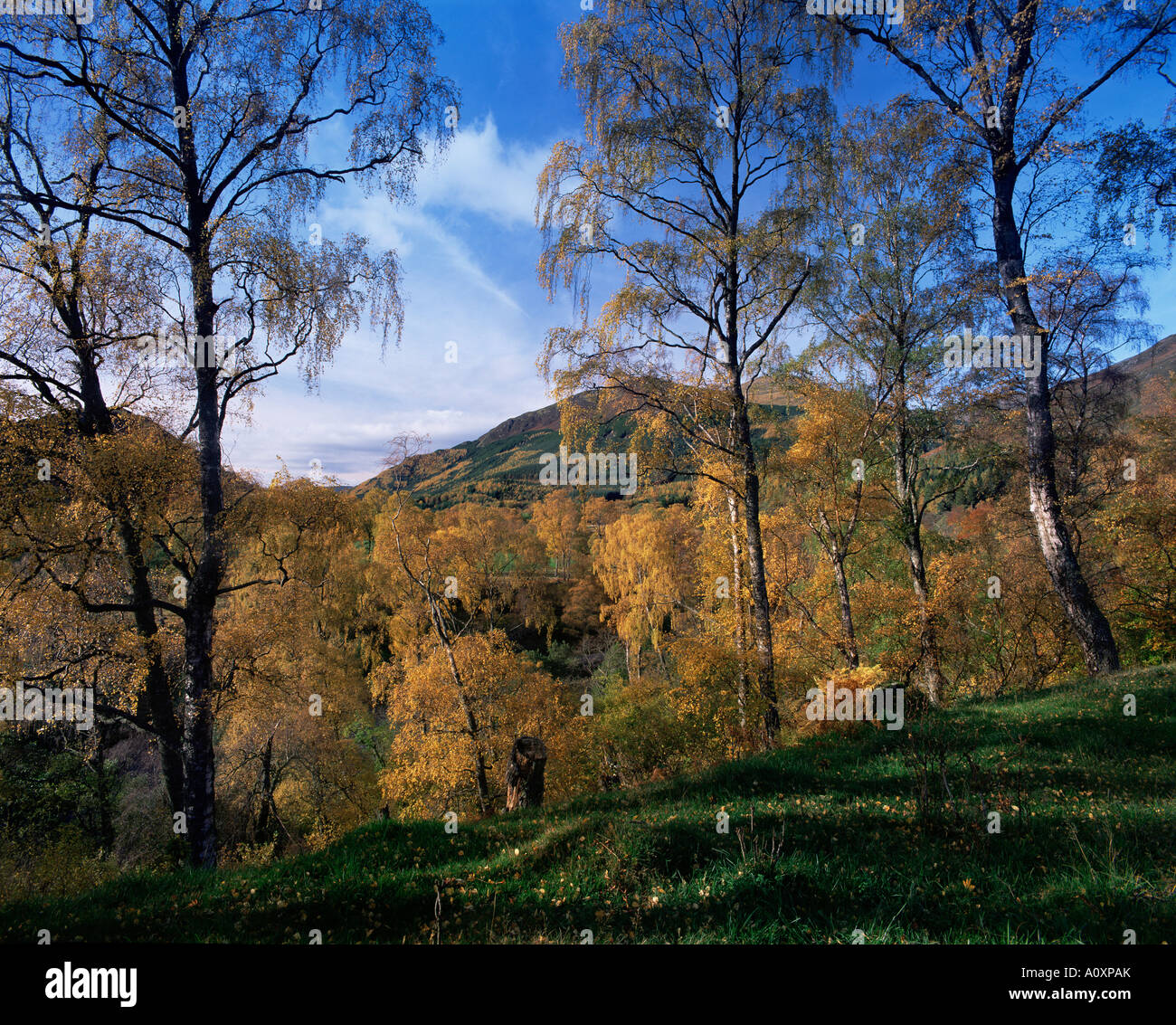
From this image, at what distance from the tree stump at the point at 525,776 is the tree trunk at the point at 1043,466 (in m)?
12.5

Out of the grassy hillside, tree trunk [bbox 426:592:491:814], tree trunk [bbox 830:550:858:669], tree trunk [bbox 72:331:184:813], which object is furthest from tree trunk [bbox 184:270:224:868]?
tree trunk [bbox 830:550:858:669]

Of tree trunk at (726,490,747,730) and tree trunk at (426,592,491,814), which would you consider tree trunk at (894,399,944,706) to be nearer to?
tree trunk at (726,490,747,730)

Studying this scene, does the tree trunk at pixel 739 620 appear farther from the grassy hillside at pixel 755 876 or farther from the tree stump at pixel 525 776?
the tree stump at pixel 525 776

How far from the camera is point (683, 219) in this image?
473 inches

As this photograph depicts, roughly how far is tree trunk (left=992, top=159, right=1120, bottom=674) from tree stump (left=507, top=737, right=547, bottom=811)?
1248 centimetres

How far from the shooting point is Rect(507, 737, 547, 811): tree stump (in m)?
8.98

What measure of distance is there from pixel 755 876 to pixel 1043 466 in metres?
12.7

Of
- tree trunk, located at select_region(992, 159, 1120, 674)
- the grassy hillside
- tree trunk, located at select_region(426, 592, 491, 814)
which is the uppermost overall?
tree trunk, located at select_region(992, 159, 1120, 674)

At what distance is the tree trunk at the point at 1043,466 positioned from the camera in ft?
38.4

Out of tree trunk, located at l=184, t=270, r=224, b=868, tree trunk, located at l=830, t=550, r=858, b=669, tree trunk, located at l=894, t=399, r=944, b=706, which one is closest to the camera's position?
tree trunk, located at l=184, t=270, r=224, b=868

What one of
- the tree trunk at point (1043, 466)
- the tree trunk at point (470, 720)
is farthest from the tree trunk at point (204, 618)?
the tree trunk at point (1043, 466)

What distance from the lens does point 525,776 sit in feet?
29.8

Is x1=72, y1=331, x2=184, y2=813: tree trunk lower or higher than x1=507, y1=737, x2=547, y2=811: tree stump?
higher
